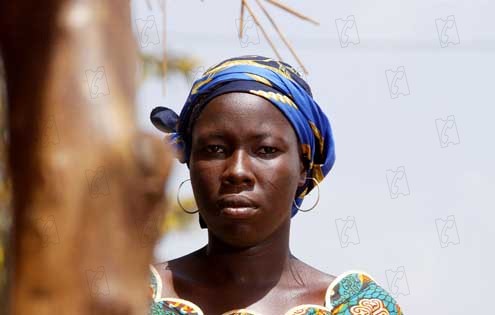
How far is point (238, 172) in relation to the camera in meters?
3.35

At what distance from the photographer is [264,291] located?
140 inches

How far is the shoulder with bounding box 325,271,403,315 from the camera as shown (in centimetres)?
360

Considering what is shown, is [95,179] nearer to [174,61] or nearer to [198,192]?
[198,192]

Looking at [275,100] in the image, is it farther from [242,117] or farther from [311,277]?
[311,277]

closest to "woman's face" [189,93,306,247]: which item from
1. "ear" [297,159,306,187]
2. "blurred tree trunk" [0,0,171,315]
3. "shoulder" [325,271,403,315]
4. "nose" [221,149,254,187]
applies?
"nose" [221,149,254,187]

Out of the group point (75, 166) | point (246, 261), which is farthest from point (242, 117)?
point (75, 166)

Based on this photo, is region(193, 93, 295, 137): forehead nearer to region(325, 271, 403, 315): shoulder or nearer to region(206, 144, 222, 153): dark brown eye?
region(206, 144, 222, 153): dark brown eye

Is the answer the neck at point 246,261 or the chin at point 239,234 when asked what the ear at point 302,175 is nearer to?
the neck at point 246,261

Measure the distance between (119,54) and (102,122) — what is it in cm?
8

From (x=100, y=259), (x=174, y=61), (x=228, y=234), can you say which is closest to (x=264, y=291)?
(x=228, y=234)

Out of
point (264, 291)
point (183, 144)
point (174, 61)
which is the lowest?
point (264, 291)

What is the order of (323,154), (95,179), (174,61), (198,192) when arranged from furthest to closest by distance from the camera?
(174,61)
(323,154)
(198,192)
(95,179)

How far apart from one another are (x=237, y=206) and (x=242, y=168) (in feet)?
0.36

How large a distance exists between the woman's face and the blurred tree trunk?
6.83ft
